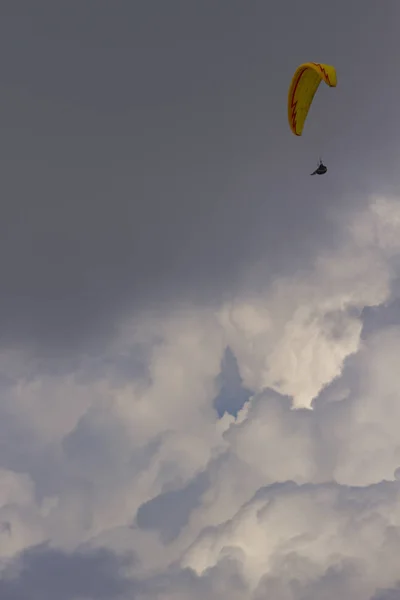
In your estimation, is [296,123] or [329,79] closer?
[329,79]

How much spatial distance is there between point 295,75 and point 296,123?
7.99 m

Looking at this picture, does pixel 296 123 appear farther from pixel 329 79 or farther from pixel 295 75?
pixel 329 79

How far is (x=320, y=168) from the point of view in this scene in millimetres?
128625

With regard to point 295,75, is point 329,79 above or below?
below

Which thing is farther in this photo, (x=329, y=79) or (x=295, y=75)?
(x=295, y=75)

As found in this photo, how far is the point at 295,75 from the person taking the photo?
420 feet

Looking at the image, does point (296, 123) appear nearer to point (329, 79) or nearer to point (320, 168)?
point (320, 168)

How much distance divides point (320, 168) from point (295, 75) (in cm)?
1445

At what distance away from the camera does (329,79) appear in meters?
116

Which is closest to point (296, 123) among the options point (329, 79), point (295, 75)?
point (295, 75)

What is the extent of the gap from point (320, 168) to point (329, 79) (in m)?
16.6

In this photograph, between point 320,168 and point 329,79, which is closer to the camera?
point 329,79

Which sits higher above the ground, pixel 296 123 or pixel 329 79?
pixel 296 123
